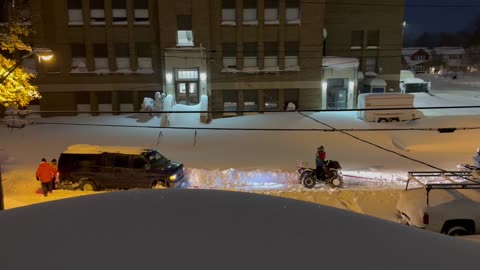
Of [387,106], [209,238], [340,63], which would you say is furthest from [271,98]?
[209,238]

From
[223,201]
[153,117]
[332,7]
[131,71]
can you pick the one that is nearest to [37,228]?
[223,201]

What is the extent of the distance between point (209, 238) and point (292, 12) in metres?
35.2

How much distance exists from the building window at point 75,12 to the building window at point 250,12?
1372 centimetres

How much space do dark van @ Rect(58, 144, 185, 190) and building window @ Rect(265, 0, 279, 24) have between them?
73.3 feet

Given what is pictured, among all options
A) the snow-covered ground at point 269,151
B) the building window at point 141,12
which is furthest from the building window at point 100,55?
the snow-covered ground at point 269,151

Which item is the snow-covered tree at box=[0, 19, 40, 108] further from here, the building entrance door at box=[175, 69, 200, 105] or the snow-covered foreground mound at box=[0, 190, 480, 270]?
the snow-covered foreground mound at box=[0, 190, 480, 270]

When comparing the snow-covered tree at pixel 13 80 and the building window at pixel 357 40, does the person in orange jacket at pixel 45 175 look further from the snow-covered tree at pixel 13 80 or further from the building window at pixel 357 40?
the building window at pixel 357 40

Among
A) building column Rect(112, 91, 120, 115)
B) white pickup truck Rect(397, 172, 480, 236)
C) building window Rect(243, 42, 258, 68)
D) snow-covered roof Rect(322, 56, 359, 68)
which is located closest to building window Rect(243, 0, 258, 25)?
building window Rect(243, 42, 258, 68)

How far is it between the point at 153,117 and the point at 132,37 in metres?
8.08

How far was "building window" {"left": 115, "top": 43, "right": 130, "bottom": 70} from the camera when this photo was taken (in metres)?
39.2

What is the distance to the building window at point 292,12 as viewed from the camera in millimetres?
38156

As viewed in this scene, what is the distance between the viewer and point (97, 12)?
38469mm

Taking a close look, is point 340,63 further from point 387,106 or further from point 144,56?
point 144,56

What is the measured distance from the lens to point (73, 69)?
128ft
